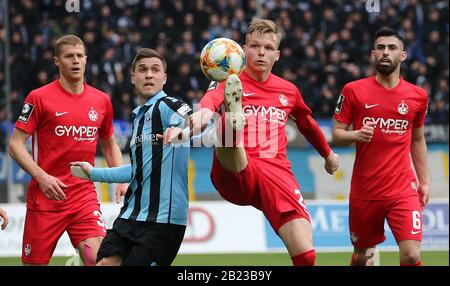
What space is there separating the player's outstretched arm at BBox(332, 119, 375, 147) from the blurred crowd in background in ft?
31.1

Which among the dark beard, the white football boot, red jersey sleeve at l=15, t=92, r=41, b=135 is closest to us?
the white football boot

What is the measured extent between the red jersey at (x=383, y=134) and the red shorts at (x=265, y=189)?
1.32 m

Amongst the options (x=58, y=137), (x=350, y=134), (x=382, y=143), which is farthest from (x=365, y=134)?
(x=58, y=137)

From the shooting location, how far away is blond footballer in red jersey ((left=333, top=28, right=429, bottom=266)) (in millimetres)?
8992

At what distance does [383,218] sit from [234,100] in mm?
2712

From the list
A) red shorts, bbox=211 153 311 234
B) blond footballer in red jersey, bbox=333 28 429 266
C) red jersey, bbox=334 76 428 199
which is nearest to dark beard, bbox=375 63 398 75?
blond footballer in red jersey, bbox=333 28 429 266

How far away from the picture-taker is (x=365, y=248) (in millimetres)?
9211

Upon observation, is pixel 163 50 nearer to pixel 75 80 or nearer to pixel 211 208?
pixel 211 208

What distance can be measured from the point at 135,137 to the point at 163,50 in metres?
12.3

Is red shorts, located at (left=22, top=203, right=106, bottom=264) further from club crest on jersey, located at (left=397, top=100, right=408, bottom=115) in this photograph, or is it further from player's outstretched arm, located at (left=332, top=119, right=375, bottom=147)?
club crest on jersey, located at (left=397, top=100, right=408, bottom=115)

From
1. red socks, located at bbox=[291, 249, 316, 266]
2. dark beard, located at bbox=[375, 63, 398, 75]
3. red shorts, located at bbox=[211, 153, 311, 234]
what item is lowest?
red socks, located at bbox=[291, 249, 316, 266]

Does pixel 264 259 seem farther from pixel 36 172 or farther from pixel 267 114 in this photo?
pixel 36 172

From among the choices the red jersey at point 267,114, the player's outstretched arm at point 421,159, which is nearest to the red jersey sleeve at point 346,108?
the player's outstretched arm at point 421,159

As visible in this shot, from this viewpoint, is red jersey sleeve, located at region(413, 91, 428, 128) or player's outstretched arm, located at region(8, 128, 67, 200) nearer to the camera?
player's outstretched arm, located at region(8, 128, 67, 200)
